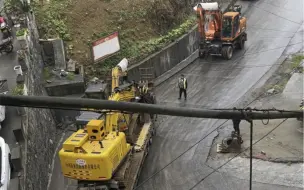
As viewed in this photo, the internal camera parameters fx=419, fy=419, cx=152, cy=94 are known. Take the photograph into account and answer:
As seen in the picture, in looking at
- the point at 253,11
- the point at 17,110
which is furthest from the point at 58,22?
the point at 253,11

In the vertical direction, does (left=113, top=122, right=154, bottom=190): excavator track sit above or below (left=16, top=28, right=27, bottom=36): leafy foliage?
below

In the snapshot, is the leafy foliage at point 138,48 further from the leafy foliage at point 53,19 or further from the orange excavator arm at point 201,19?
the leafy foliage at point 53,19

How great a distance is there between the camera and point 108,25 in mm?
29094

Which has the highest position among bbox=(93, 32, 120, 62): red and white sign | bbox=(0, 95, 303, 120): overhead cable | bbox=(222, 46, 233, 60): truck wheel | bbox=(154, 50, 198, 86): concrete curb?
bbox=(0, 95, 303, 120): overhead cable

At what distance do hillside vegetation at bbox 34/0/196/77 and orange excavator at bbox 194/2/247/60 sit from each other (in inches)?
80.0

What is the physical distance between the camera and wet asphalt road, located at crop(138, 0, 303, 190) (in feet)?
58.3

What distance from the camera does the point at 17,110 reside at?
17391 millimetres

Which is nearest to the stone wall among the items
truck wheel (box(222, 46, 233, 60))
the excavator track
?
the excavator track

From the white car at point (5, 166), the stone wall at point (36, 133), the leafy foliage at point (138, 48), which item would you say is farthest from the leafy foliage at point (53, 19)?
the white car at point (5, 166)

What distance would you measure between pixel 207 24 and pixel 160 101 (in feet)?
26.2

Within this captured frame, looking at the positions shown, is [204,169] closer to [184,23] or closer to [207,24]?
[207,24]

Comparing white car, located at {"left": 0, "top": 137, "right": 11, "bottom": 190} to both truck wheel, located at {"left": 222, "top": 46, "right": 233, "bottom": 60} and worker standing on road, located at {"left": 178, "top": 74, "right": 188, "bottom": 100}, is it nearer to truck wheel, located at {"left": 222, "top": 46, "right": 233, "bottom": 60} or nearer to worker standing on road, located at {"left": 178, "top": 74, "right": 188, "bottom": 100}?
worker standing on road, located at {"left": 178, "top": 74, "right": 188, "bottom": 100}

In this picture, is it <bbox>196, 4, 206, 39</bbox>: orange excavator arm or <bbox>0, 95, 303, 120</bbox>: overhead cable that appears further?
<bbox>196, 4, 206, 39</bbox>: orange excavator arm

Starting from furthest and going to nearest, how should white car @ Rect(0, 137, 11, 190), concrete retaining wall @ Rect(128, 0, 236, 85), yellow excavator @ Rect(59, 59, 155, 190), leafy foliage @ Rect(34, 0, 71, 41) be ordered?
concrete retaining wall @ Rect(128, 0, 236, 85) → leafy foliage @ Rect(34, 0, 71, 41) → yellow excavator @ Rect(59, 59, 155, 190) → white car @ Rect(0, 137, 11, 190)
